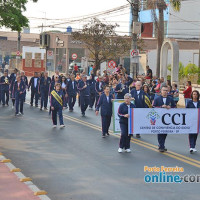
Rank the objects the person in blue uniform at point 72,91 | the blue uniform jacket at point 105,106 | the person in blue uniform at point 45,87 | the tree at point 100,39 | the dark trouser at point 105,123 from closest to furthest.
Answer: the dark trouser at point 105,123 → the blue uniform jacket at point 105,106 → the person in blue uniform at point 72,91 → the person in blue uniform at point 45,87 → the tree at point 100,39

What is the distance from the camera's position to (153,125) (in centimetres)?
1480

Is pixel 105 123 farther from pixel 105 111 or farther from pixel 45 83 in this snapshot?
pixel 45 83

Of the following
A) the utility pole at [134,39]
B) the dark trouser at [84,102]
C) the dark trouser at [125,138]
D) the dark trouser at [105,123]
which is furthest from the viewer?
the utility pole at [134,39]

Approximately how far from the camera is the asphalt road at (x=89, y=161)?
10008 millimetres

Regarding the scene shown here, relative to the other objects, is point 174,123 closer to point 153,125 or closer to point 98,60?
point 153,125

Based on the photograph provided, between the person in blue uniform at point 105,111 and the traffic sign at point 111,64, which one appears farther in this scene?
the traffic sign at point 111,64

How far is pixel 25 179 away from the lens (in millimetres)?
10766

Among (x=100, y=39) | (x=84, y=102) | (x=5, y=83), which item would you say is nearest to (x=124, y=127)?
(x=84, y=102)

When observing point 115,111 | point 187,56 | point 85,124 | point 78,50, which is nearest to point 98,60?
point 187,56

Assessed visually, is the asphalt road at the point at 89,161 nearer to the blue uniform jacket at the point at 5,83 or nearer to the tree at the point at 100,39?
the blue uniform jacket at the point at 5,83

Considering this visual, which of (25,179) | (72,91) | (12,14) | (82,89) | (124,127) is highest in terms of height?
(12,14)

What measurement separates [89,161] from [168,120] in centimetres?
305

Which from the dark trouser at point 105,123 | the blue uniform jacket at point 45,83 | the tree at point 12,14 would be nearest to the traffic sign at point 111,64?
the tree at point 12,14

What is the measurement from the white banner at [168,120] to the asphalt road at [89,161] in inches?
22.8
